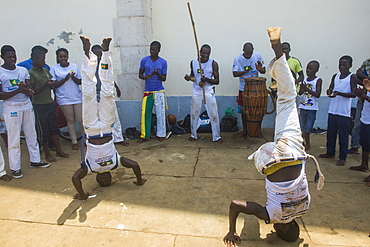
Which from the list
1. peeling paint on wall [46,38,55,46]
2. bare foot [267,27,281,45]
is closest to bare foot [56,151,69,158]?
peeling paint on wall [46,38,55,46]

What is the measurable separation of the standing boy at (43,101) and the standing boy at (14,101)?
337 mm

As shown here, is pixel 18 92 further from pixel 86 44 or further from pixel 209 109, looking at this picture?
pixel 209 109

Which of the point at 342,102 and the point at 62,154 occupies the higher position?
the point at 342,102

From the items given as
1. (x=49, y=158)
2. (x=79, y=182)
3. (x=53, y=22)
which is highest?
(x=53, y=22)

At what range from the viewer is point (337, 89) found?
4.13 metres

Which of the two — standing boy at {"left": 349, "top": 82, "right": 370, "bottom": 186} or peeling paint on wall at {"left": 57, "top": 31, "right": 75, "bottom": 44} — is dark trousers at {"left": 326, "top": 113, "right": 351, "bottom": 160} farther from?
peeling paint on wall at {"left": 57, "top": 31, "right": 75, "bottom": 44}

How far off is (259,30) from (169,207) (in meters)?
4.55

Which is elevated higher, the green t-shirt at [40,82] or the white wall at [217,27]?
the white wall at [217,27]

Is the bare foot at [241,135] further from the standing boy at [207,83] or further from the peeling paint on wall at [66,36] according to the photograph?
the peeling paint on wall at [66,36]

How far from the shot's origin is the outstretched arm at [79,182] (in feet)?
10.8

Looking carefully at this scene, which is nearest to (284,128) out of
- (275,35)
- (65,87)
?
(275,35)

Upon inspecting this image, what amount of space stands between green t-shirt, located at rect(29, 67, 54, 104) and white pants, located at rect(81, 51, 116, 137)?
1.65 meters

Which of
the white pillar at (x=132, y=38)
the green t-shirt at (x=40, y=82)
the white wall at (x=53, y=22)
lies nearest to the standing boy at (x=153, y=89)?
the white pillar at (x=132, y=38)

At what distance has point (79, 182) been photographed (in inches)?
130
